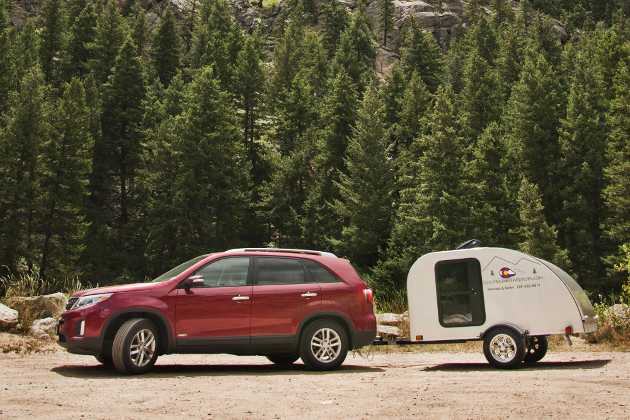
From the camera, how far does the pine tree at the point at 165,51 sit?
62.2m

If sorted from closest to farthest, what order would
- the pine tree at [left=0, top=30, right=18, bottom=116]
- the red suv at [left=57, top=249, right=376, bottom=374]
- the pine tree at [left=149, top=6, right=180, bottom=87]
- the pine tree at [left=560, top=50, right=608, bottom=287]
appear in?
1. the red suv at [left=57, top=249, right=376, bottom=374]
2. the pine tree at [left=560, top=50, right=608, bottom=287]
3. the pine tree at [left=0, top=30, right=18, bottom=116]
4. the pine tree at [left=149, top=6, right=180, bottom=87]

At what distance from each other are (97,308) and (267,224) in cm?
3732

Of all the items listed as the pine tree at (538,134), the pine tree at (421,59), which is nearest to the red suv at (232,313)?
the pine tree at (538,134)

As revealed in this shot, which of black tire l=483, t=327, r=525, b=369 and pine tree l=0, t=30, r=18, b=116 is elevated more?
pine tree l=0, t=30, r=18, b=116

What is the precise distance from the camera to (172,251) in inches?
1576

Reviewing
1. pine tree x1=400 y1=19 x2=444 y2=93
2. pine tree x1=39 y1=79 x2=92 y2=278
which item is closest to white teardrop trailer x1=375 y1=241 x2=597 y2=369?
pine tree x1=39 y1=79 x2=92 y2=278

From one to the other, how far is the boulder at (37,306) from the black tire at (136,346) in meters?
5.31

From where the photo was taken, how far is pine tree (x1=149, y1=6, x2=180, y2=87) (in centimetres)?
6216

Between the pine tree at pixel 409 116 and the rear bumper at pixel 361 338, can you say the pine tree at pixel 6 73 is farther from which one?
the rear bumper at pixel 361 338

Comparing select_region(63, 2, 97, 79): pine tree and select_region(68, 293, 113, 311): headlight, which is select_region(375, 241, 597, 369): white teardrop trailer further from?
select_region(63, 2, 97, 79): pine tree

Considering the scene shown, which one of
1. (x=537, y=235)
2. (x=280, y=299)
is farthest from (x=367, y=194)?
(x=280, y=299)

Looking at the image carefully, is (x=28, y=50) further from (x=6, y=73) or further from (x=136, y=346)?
(x=136, y=346)

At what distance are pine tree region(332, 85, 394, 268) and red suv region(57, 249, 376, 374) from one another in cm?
2818

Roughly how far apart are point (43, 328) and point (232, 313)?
5744mm
